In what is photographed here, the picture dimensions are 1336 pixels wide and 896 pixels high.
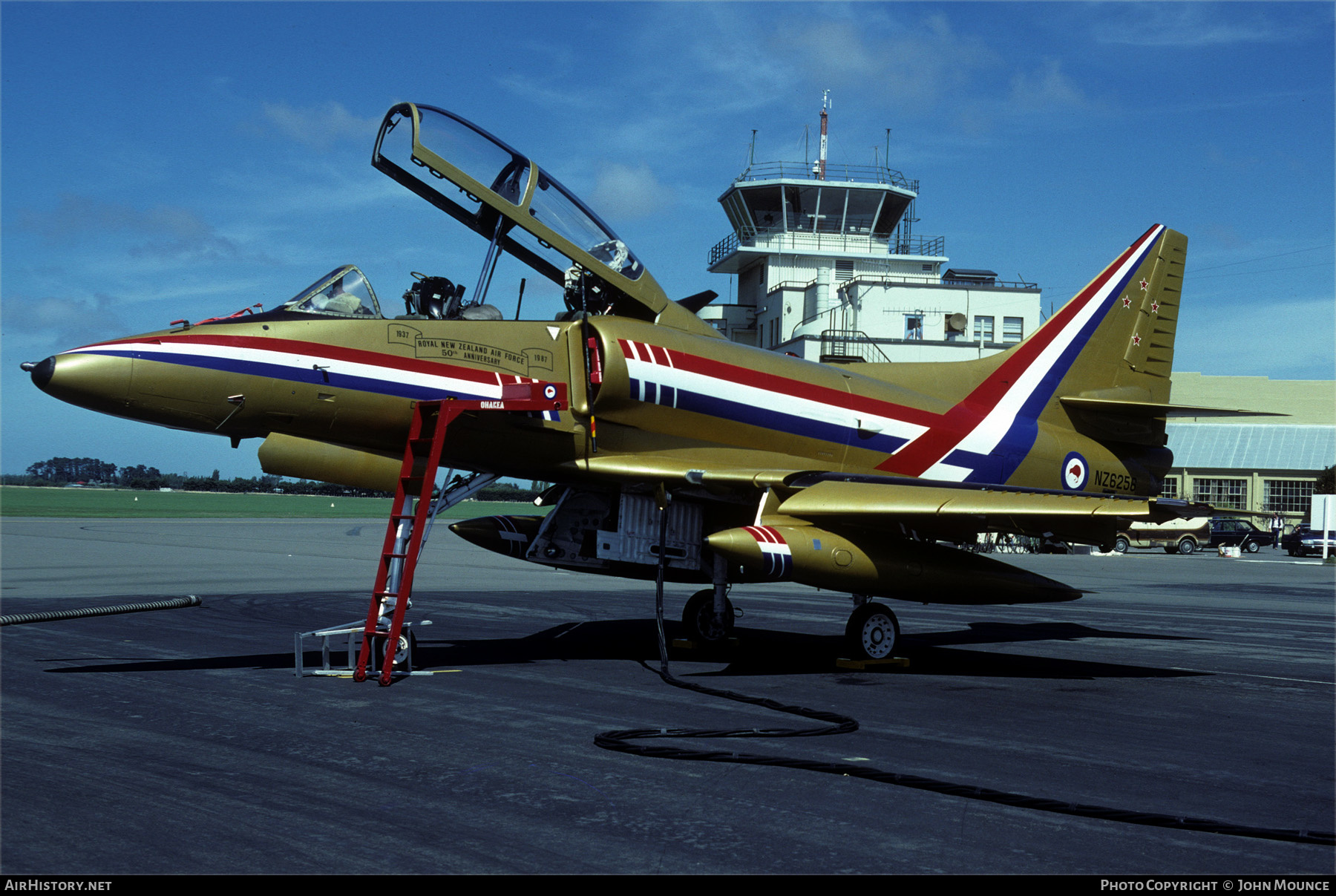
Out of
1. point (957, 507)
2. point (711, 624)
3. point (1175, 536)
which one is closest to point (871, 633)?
point (711, 624)

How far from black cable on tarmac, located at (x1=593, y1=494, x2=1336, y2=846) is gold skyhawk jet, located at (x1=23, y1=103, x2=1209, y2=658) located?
8.09 feet

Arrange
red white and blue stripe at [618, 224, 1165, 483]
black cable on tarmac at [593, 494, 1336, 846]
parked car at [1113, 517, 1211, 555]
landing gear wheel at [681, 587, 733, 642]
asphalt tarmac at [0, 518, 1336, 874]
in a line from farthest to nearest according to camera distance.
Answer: parked car at [1113, 517, 1211, 555], landing gear wheel at [681, 587, 733, 642], red white and blue stripe at [618, 224, 1165, 483], black cable on tarmac at [593, 494, 1336, 846], asphalt tarmac at [0, 518, 1336, 874]

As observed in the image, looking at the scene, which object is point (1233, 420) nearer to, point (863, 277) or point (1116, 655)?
point (863, 277)

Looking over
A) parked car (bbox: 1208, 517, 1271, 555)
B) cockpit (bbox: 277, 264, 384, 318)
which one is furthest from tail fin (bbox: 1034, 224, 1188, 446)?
parked car (bbox: 1208, 517, 1271, 555)

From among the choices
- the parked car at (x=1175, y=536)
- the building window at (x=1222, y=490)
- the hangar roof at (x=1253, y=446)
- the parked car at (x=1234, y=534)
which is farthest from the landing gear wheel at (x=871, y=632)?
the building window at (x=1222, y=490)

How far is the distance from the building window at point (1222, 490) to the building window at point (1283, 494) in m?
1.48

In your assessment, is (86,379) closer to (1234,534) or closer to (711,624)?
(711,624)

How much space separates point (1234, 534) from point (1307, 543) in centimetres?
519

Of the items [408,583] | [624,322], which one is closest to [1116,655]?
[624,322]

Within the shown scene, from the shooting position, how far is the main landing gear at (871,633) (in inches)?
476

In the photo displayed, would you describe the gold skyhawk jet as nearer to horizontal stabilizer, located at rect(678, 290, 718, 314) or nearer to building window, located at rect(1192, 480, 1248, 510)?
horizontal stabilizer, located at rect(678, 290, 718, 314)

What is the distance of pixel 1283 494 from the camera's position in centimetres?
7300

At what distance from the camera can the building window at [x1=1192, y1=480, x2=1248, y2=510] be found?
72.4 meters

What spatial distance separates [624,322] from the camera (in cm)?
1141
